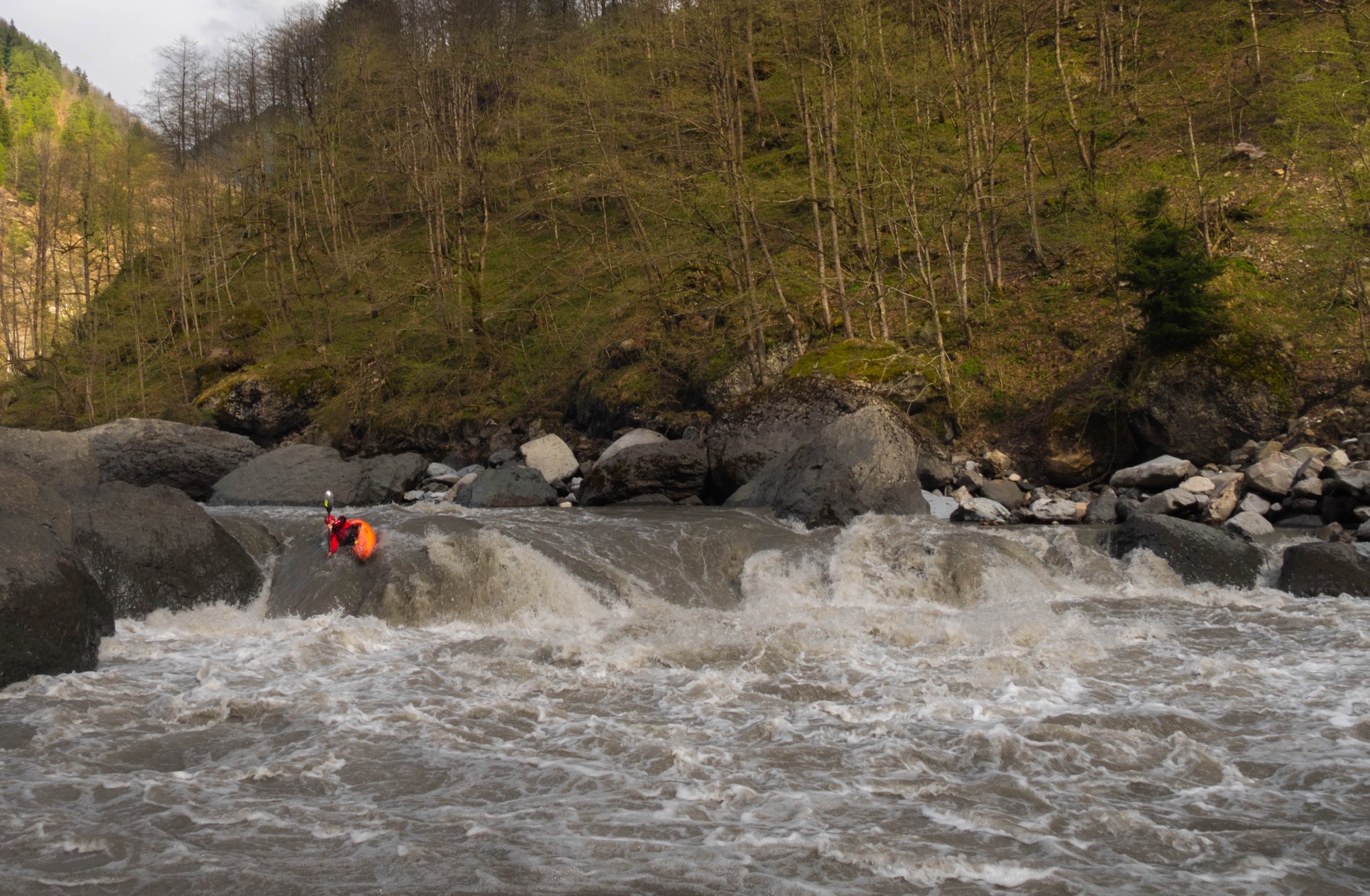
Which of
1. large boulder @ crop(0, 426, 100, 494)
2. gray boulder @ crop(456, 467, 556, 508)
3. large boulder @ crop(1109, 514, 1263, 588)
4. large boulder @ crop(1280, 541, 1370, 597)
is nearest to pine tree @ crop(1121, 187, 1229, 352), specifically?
large boulder @ crop(1109, 514, 1263, 588)

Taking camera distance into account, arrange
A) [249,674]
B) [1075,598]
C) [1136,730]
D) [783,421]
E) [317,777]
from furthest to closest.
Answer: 1. [783,421]
2. [1075,598]
3. [249,674]
4. [1136,730]
5. [317,777]

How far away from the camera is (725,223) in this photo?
1975 centimetres

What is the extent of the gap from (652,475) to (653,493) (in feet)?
0.94

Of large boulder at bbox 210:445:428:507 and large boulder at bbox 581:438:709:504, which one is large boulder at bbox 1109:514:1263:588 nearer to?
large boulder at bbox 581:438:709:504

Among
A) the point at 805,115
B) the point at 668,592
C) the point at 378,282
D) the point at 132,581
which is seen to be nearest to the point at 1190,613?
the point at 668,592

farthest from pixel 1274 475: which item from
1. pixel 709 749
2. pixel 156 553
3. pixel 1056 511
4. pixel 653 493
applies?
pixel 156 553

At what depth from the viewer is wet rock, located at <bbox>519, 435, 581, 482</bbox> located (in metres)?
17.2

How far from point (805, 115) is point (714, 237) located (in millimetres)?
3090

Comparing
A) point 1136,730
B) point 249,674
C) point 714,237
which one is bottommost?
point 1136,730

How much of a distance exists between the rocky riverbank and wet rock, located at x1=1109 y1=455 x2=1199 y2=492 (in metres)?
0.02

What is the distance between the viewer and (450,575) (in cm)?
941

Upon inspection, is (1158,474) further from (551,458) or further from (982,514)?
(551,458)

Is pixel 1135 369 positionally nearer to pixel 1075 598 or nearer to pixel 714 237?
pixel 1075 598

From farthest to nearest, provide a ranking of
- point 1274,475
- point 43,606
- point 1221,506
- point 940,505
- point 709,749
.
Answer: point 940,505, point 1274,475, point 1221,506, point 43,606, point 709,749
